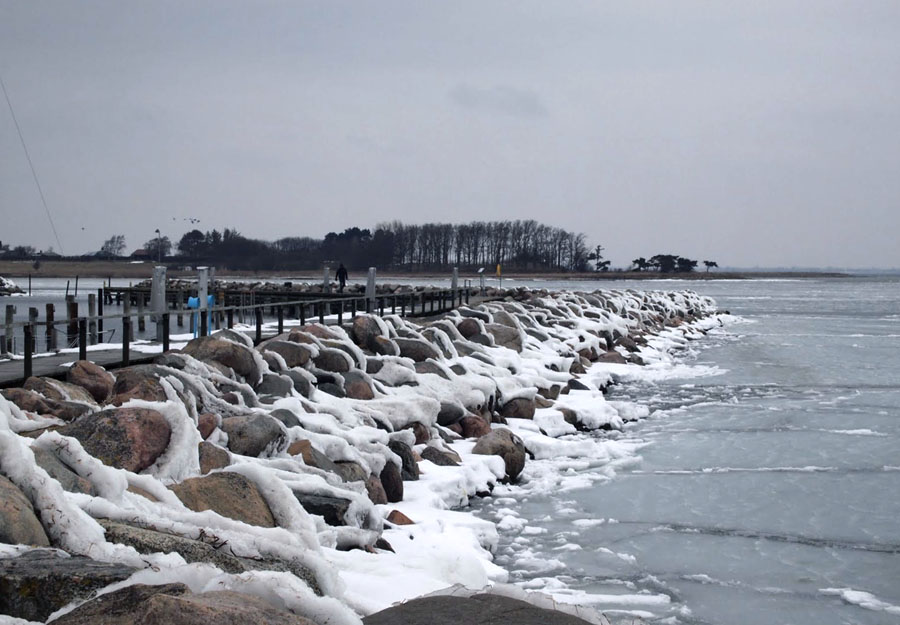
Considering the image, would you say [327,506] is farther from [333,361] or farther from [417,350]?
[417,350]

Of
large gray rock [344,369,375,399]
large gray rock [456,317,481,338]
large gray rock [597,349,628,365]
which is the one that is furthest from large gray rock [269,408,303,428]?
large gray rock [597,349,628,365]

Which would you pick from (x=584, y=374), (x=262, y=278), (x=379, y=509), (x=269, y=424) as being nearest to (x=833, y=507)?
(x=379, y=509)

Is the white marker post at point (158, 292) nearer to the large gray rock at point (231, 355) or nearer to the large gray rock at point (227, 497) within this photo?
the large gray rock at point (231, 355)

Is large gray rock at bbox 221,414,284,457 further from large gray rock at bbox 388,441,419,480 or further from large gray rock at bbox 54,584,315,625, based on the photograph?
large gray rock at bbox 54,584,315,625

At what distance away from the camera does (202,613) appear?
2.58m

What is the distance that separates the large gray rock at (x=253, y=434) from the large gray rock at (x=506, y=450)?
261cm

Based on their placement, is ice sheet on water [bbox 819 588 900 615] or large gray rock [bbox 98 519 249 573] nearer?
large gray rock [bbox 98 519 249 573]

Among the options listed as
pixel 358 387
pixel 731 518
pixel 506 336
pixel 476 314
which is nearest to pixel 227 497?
pixel 731 518

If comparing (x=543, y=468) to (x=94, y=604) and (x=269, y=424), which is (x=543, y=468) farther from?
(x=94, y=604)

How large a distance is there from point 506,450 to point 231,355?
2.75 meters

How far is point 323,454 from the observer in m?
6.79

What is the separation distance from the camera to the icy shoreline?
3.70m

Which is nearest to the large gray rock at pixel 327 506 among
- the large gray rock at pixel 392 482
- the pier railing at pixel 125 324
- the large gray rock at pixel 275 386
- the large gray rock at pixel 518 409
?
the large gray rock at pixel 392 482

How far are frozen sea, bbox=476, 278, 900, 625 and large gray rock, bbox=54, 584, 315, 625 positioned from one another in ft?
9.82
